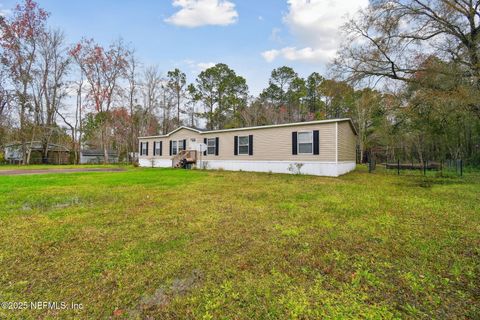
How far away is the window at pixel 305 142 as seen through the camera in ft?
39.6

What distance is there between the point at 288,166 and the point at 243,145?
3.53m

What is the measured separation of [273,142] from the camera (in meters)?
13.4

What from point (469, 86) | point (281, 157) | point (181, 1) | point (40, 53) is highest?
point (40, 53)

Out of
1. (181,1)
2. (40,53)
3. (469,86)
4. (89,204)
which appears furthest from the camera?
(40,53)

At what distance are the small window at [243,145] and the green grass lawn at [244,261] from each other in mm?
9722

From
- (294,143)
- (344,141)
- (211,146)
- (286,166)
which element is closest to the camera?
(294,143)

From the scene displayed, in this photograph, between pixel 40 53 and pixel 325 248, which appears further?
pixel 40 53

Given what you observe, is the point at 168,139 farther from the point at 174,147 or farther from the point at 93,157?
the point at 93,157

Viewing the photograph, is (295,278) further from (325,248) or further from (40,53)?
(40,53)

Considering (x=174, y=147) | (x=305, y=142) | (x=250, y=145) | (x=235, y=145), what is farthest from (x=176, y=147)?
(x=305, y=142)

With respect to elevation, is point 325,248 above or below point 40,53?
below

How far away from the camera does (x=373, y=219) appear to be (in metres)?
4.23

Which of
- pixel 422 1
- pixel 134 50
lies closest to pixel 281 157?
pixel 422 1

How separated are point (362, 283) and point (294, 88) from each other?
29556 mm
